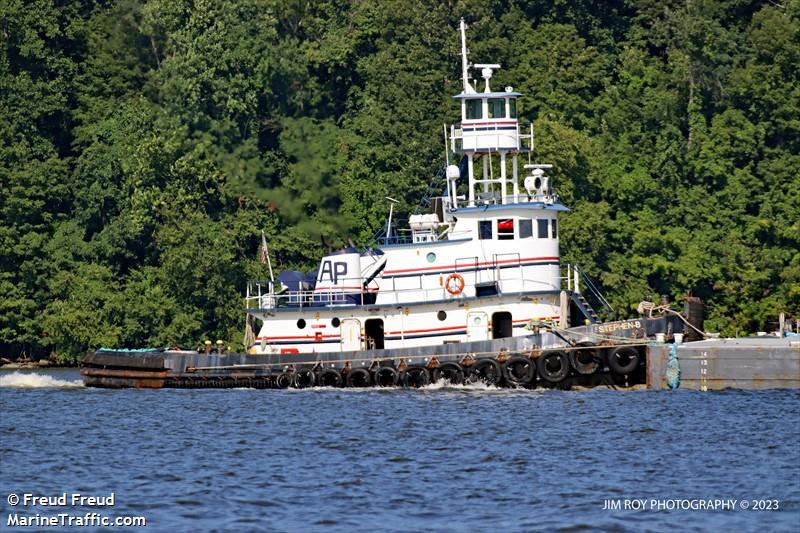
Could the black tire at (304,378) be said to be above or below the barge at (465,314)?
below

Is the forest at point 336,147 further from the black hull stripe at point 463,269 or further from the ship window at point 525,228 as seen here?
the ship window at point 525,228

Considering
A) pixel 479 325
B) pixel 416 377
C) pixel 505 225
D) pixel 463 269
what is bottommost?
pixel 416 377

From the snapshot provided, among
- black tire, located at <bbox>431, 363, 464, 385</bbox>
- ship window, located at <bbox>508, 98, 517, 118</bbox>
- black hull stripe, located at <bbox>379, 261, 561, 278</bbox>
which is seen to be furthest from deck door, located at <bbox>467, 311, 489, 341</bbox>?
ship window, located at <bbox>508, 98, 517, 118</bbox>

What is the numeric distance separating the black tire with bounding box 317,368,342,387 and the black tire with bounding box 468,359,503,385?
4.32 m

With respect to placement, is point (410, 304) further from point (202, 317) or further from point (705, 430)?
point (202, 317)

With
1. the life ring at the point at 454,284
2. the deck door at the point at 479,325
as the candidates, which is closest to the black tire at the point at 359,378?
the deck door at the point at 479,325

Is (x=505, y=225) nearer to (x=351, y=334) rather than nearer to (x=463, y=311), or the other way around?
(x=463, y=311)

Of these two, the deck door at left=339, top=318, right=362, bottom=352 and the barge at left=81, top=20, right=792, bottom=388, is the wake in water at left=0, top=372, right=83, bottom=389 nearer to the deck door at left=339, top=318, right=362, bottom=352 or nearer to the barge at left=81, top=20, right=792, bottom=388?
the barge at left=81, top=20, right=792, bottom=388

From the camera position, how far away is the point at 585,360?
48156mm

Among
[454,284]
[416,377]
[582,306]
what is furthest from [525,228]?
[416,377]

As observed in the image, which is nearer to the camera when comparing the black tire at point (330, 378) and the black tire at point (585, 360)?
the black tire at point (585, 360)

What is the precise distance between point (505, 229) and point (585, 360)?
4.72 m

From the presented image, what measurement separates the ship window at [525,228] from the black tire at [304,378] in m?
7.56

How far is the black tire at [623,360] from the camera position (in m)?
47.7
